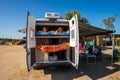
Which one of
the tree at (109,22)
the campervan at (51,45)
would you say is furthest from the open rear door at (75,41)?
the tree at (109,22)

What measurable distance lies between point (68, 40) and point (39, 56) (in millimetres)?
1610

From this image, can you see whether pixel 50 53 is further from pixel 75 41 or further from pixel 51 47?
pixel 75 41

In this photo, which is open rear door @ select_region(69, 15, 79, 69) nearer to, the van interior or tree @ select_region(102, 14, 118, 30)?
the van interior

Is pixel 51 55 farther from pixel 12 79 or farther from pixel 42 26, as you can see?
pixel 12 79

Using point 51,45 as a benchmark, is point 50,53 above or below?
below

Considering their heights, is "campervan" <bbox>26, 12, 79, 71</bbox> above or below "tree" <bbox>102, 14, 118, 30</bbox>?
below

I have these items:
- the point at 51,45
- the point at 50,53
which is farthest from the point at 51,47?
the point at 50,53

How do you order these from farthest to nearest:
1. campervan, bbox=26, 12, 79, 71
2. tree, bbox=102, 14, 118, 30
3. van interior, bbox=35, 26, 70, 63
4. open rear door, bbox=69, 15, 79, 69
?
tree, bbox=102, 14, 118, 30 → van interior, bbox=35, 26, 70, 63 → campervan, bbox=26, 12, 79, 71 → open rear door, bbox=69, 15, 79, 69

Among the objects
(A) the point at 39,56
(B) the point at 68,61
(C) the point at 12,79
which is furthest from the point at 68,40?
(C) the point at 12,79

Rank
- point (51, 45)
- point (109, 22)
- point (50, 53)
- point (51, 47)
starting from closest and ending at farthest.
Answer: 1. point (51, 47)
2. point (51, 45)
3. point (50, 53)
4. point (109, 22)

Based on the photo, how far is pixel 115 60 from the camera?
10.7 m

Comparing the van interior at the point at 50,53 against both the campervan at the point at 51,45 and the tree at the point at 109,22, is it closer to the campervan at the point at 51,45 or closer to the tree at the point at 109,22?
the campervan at the point at 51,45

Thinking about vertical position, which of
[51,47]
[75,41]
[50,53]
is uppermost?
[75,41]

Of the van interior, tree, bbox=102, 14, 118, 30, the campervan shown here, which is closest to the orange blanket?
the campervan
